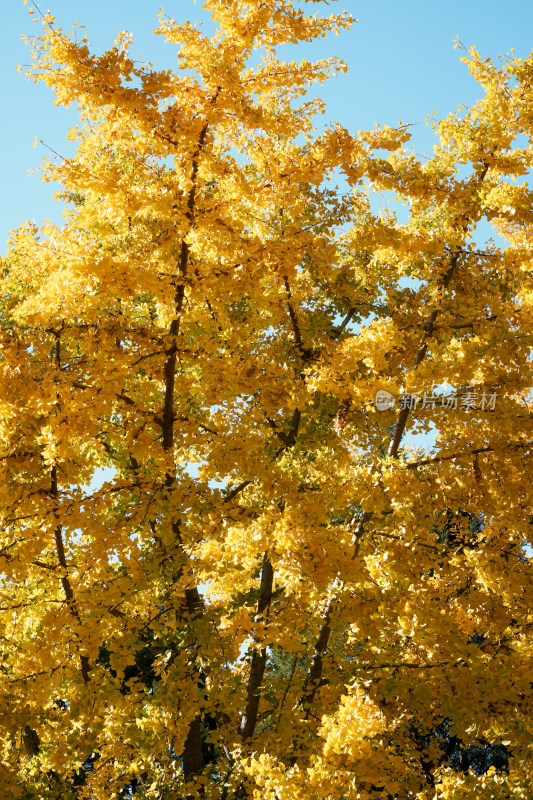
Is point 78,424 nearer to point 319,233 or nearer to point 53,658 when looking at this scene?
point 53,658

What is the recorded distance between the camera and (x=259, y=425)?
7051 millimetres

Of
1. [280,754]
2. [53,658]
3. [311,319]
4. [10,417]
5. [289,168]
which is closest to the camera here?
[280,754]

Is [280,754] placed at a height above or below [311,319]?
below

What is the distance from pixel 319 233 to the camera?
705cm

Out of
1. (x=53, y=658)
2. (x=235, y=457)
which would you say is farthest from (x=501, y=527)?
(x=53, y=658)

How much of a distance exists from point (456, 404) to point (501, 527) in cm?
142

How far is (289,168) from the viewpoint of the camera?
6.34 m

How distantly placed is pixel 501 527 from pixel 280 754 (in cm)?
313

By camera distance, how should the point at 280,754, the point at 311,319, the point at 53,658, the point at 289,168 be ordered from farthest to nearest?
the point at 311,319, the point at 53,658, the point at 289,168, the point at 280,754

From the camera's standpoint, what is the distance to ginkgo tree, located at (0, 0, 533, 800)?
18.2 ft

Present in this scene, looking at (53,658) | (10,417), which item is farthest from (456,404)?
(53,658)

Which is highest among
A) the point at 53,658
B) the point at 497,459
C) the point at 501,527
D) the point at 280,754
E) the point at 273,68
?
the point at 273,68

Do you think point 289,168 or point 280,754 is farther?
point 289,168

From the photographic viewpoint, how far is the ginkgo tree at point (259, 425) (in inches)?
219
